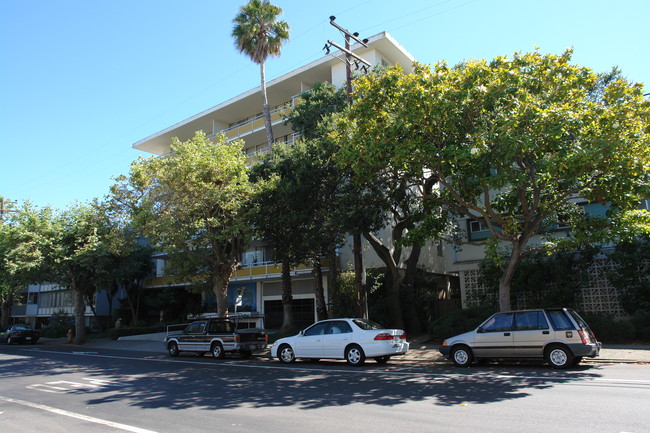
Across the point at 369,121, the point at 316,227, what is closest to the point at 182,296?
the point at 316,227

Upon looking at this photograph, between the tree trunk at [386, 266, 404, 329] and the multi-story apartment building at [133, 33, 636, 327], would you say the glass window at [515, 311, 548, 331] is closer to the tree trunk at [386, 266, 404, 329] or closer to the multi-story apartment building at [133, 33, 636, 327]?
the tree trunk at [386, 266, 404, 329]

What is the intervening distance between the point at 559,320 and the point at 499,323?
1439 mm

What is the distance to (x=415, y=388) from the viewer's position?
362 inches

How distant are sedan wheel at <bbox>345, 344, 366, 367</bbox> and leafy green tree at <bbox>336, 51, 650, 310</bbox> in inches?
195

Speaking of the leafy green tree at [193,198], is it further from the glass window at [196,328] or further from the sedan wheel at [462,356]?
the sedan wheel at [462,356]

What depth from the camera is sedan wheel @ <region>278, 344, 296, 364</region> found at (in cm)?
1461

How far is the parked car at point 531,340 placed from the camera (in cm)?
1088

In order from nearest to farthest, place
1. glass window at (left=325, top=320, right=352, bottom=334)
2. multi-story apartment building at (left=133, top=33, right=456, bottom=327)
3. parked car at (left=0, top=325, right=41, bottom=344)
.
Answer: glass window at (left=325, top=320, right=352, bottom=334) < multi-story apartment building at (left=133, top=33, right=456, bottom=327) < parked car at (left=0, top=325, right=41, bottom=344)

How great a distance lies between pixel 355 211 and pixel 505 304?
5.87m

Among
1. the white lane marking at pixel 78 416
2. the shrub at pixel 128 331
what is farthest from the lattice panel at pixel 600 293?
the shrub at pixel 128 331

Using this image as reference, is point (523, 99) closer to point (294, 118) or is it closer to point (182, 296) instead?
point (294, 118)

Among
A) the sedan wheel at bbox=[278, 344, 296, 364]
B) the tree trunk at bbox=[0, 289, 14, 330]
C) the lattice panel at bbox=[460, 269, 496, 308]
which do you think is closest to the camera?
the sedan wheel at bbox=[278, 344, 296, 364]

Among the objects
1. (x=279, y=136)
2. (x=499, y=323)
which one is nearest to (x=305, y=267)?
(x=279, y=136)

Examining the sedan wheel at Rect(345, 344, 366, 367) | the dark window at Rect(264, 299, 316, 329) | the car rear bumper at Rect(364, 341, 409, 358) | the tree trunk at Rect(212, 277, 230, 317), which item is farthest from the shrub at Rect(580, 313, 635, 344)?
the dark window at Rect(264, 299, 316, 329)
